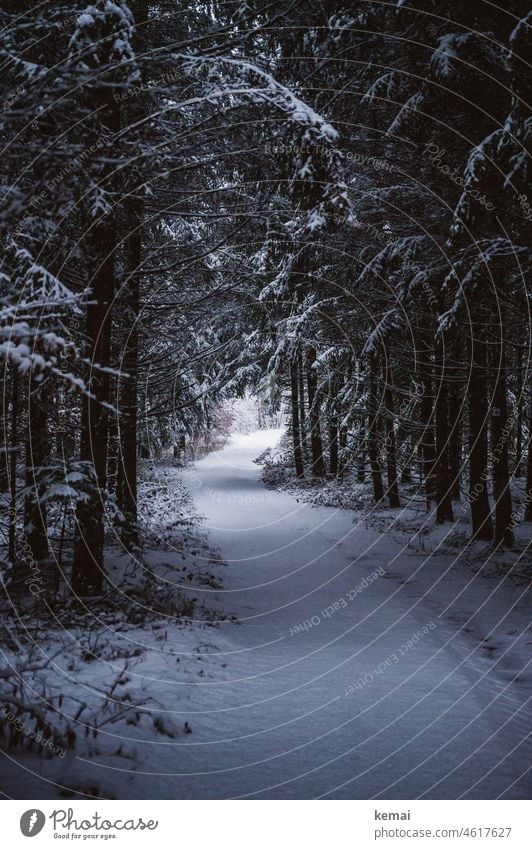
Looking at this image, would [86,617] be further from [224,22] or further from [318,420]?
[318,420]

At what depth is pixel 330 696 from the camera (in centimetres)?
520

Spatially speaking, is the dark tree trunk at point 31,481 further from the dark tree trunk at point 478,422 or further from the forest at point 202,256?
the dark tree trunk at point 478,422

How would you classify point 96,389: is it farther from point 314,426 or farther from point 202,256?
point 314,426

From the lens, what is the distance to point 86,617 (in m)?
6.52

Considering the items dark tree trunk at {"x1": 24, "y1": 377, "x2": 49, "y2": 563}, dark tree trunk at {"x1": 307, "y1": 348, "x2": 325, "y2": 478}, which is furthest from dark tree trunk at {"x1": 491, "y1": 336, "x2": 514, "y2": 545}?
dark tree trunk at {"x1": 307, "y1": 348, "x2": 325, "y2": 478}

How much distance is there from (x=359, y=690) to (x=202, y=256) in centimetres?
637

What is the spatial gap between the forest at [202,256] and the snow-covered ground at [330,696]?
60 mm

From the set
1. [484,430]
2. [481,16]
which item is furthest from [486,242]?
[484,430]

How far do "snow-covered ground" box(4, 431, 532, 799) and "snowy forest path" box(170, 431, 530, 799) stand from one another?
0.7 inches

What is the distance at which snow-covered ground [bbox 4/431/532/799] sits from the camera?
3.71m

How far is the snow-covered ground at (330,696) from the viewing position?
3707 mm

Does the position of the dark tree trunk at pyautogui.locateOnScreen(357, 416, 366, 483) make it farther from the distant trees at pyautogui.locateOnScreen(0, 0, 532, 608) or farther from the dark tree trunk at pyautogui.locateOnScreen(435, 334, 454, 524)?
the distant trees at pyautogui.locateOnScreen(0, 0, 532, 608)

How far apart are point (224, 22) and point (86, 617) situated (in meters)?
9.24

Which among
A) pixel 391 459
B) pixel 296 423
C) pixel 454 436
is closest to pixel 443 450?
pixel 454 436
